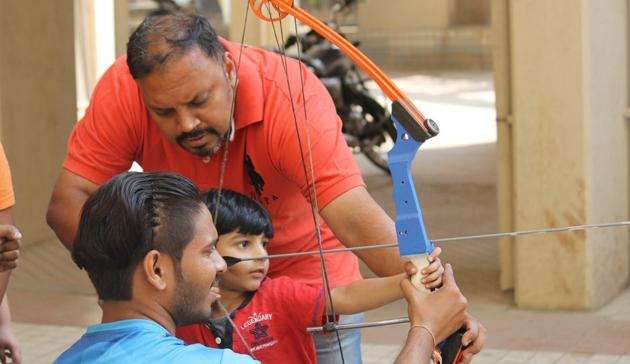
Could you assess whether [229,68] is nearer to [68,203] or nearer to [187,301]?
[68,203]

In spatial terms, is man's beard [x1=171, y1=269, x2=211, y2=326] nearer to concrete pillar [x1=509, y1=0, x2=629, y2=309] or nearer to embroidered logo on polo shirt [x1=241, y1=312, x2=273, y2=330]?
embroidered logo on polo shirt [x1=241, y1=312, x2=273, y2=330]

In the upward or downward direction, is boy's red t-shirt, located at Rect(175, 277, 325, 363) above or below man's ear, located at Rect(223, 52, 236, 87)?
below

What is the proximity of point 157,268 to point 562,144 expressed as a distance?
4.24m

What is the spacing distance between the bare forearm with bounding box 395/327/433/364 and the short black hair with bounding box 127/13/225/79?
1039 mm

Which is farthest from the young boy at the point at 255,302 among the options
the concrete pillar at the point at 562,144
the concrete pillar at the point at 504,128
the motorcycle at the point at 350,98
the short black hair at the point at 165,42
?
the motorcycle at the point at 350,98

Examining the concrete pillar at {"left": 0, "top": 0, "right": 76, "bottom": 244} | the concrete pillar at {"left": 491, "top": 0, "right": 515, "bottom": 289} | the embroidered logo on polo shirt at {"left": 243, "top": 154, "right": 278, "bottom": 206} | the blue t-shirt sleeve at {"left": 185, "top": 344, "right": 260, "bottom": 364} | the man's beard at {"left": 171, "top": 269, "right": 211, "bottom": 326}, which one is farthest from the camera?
the concrete pillar at {"left": 0, "top": 0, "right": 76, "bottom": 244}

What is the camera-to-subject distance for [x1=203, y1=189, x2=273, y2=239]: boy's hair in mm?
3334

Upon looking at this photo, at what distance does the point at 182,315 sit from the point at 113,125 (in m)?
1.18

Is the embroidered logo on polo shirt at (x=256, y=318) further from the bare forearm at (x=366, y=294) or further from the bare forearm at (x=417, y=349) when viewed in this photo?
the bare forearm at (x=417, y=349)

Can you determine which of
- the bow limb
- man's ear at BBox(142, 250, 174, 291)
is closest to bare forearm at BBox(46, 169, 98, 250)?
the bow limb

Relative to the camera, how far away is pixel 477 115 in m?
14.9

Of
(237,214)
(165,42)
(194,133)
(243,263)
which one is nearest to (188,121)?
(194,133)

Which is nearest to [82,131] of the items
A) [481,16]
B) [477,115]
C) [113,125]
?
[113,125]

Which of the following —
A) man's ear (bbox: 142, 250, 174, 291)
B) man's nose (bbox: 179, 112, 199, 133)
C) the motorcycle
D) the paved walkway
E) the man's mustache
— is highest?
man's nose (bbox: 179, 112, 199, 133)
